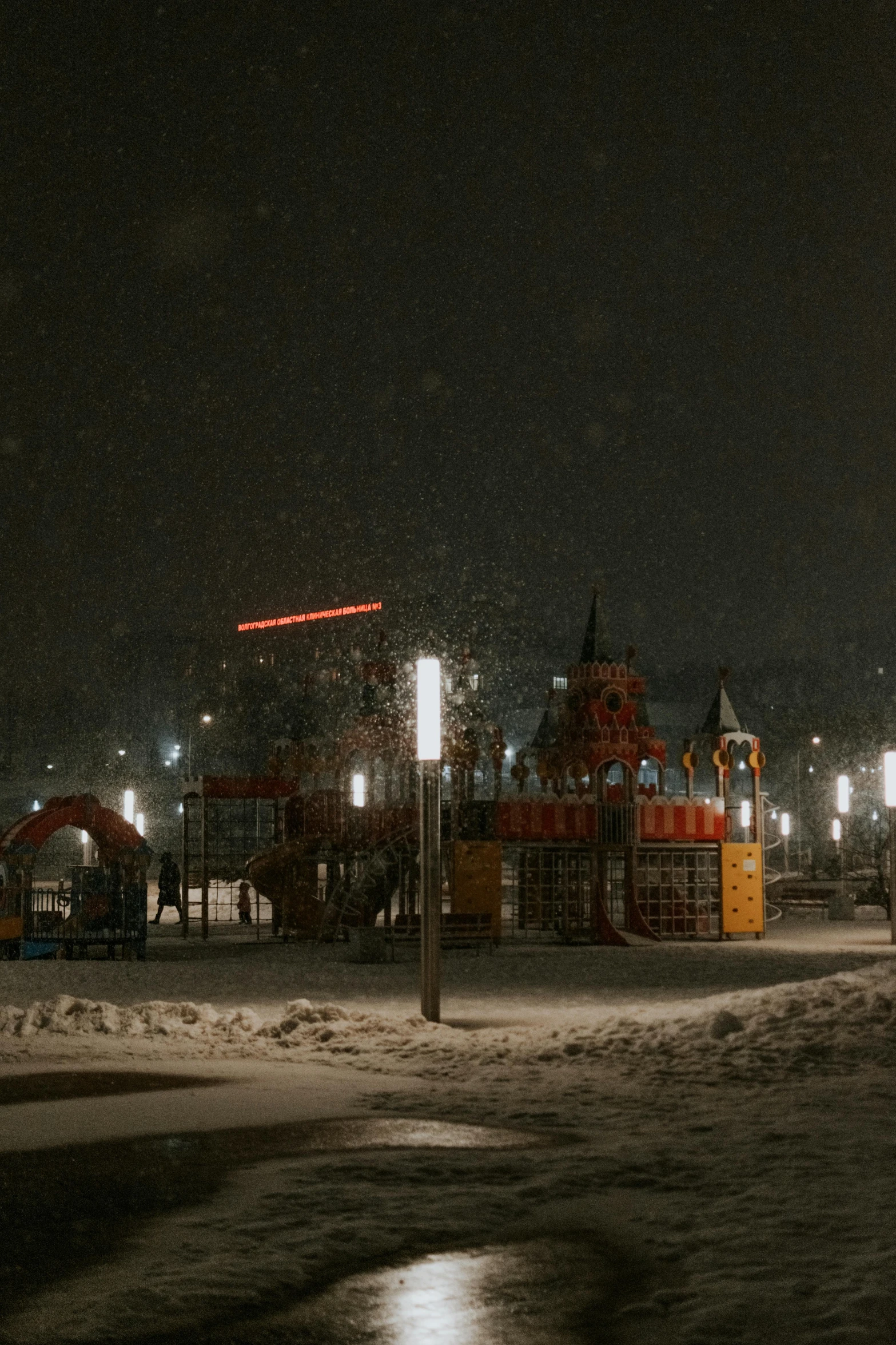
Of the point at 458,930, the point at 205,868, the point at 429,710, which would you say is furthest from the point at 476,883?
the point at 429,710

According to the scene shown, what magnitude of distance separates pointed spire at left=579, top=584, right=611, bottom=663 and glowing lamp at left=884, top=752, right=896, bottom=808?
9675 millimetres

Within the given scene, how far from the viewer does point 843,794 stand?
4131 centimetres

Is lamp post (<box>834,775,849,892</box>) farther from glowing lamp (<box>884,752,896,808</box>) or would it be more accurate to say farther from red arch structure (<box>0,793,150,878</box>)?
red arch structure (<box>0,793,150,878</box>)

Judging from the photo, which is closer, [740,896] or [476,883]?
[476,883]

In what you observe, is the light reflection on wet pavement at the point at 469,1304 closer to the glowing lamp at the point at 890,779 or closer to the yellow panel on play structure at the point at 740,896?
the glowing lamp at the point at 890,779

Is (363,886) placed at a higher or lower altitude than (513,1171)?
higher

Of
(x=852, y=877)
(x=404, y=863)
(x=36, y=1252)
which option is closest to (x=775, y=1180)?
(x=36, y=1252)

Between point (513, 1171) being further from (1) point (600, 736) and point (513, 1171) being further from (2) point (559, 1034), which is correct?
(1) point (600, 736)

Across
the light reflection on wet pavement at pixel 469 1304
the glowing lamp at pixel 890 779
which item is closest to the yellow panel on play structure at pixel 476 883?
the glowing lamp at pixel 890 779

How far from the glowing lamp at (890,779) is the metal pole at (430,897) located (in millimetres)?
15926

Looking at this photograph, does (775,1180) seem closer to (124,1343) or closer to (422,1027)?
(124,1343)

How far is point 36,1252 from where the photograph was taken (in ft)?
21.0

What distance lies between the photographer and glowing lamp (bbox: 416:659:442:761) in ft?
48.6

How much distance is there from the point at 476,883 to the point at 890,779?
8.46m
